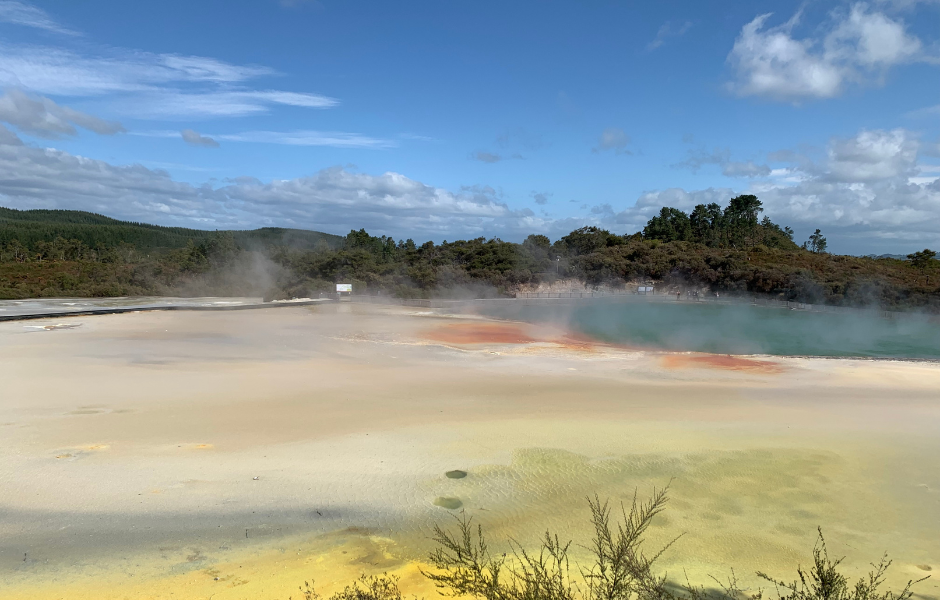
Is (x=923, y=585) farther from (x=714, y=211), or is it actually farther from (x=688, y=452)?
(x=714, y=211)

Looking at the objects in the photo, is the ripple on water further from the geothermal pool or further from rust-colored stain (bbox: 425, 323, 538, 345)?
rust-colored stain (bbox: 425, 323, 538, 345)

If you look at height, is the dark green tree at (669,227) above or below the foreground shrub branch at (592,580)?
above

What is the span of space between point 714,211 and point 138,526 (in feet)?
210

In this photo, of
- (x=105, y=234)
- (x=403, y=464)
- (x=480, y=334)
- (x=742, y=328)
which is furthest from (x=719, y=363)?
(x=105, y=234)

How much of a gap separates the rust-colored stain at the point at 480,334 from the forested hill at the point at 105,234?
29.0m

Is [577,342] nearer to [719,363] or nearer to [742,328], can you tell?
[719,363]

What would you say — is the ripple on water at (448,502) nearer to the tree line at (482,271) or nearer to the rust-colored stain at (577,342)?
the rust-colored stain at (577,342)

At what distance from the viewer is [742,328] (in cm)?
2450

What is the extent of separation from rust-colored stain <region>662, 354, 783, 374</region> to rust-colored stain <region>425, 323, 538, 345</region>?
14.6 feet

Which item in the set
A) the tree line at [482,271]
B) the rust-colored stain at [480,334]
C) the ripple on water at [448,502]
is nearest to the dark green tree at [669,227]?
the tree line at [482,271]

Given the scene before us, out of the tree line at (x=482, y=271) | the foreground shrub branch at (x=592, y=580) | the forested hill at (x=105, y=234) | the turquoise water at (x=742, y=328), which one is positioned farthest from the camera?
the forested hill at (x=105, y=234)

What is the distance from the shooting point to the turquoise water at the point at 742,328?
60.6 feet

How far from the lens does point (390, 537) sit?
4.71 metres

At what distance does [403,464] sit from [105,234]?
85952 millimetres
